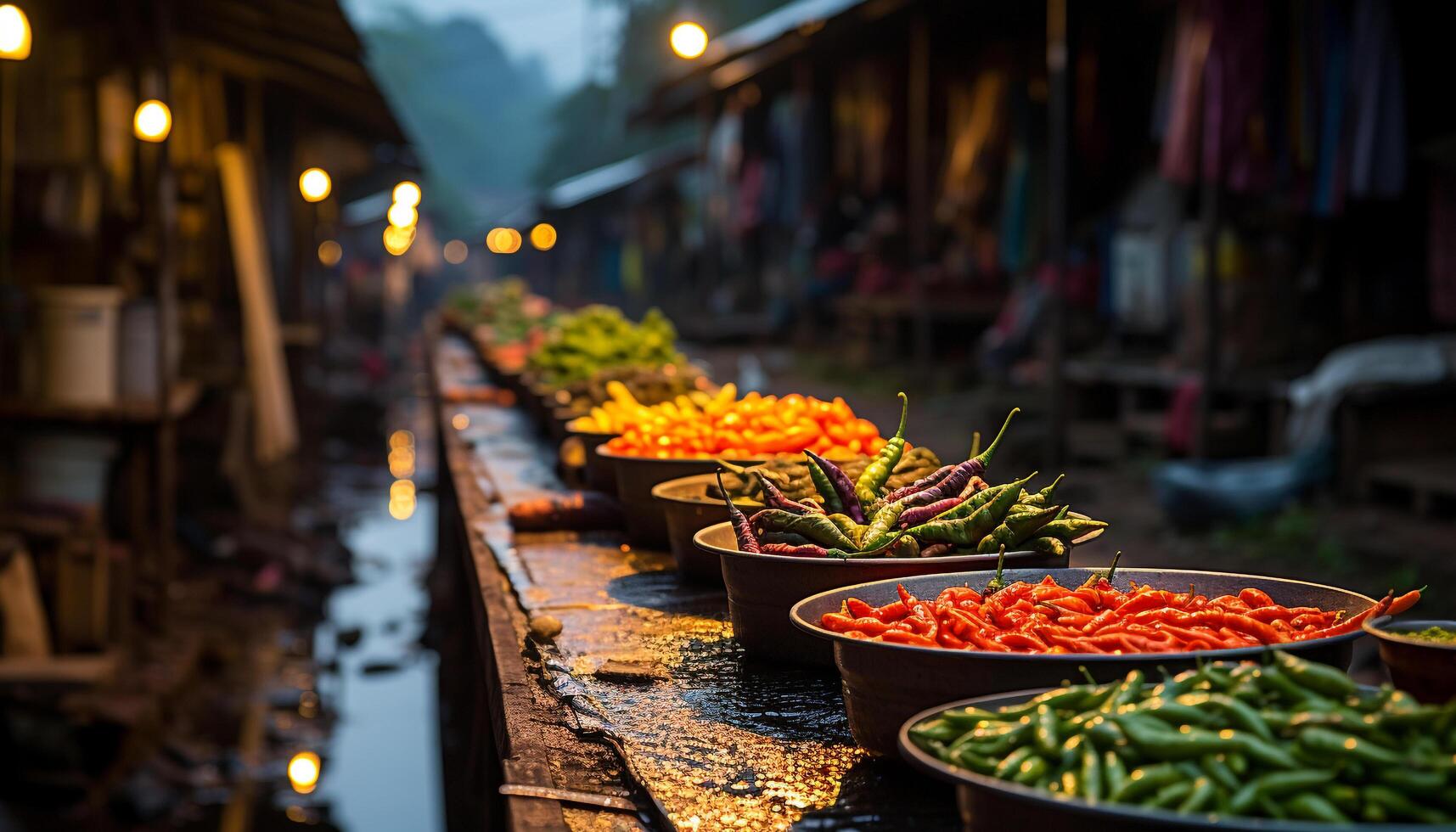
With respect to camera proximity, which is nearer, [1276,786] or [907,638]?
[1276,786]

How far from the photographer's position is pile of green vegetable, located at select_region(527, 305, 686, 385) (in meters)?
6.73

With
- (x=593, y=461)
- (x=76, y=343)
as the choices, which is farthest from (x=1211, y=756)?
(x=76, y=343)

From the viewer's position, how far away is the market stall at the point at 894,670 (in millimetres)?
1667

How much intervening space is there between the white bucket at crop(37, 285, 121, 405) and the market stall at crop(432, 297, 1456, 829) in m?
5.03

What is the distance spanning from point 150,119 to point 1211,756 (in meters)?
7.72

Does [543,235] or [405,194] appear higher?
[543,235]

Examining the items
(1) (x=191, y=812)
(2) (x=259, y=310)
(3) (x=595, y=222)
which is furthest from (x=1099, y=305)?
(3) (x=595, y=222)

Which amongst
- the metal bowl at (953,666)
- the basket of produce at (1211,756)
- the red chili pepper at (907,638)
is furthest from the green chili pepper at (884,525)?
the basket of produce at (1211,756)

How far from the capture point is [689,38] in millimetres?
9727

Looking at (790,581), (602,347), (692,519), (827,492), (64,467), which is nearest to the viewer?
(790,581)

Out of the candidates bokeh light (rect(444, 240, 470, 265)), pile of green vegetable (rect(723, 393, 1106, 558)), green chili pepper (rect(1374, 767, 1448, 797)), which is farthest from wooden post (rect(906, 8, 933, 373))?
bokeh light (rect(444, 240, 470, 265))

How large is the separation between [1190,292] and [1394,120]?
2.13 meters

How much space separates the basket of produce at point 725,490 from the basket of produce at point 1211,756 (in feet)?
4.38

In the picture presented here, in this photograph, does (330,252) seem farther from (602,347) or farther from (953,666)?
(953,666)
